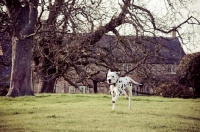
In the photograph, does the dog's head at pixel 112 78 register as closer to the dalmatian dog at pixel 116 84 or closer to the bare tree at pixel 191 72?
the dalmatian dog at pixel 116 84

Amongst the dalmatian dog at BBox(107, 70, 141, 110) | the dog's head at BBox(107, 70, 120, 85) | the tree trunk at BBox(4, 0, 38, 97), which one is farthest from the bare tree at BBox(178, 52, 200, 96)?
the dog's head at BBox(107, 70, 120, 85)

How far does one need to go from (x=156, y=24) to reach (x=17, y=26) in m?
7.93

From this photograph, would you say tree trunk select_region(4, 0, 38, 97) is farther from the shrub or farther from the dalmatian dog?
the shrub

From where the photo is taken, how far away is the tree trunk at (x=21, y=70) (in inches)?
647

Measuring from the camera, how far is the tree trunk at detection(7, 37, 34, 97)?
16.4 metres

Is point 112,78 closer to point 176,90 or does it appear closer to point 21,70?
point 21,70

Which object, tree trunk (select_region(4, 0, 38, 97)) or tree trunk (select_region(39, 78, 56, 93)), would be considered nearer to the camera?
tree trunk (select_region(4, 0, 38, 97))

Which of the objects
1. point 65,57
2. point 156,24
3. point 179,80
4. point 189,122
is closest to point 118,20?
point 156,24

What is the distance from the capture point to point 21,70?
1678 centimetres

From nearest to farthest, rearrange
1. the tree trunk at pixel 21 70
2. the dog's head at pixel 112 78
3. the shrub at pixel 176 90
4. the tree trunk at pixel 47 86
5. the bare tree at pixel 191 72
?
the dog's head at pixel 112 78, the tree trunk at pixel 21 70, the bare tree at pixel 191 72, the shrub at pixel 176 90, the tree trunk at pixel 47 86

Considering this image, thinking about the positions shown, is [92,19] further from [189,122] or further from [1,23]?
[189,122]

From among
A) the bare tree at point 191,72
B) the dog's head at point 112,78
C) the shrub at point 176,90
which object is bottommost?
the shrub at point 176,90

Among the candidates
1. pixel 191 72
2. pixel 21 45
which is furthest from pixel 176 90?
pixel 21 45

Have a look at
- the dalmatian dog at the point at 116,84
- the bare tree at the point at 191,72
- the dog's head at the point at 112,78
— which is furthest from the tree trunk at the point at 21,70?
the bare tree at the point at 191,72
